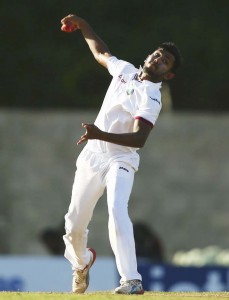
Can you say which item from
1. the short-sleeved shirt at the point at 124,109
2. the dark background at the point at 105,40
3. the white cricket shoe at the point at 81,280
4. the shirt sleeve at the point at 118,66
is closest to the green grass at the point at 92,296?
the white cricket shoe at the point at 81,280

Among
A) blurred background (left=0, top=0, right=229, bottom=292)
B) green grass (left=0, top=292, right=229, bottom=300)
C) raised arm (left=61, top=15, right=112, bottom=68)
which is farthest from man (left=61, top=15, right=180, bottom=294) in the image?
blurred background (left=0, top=0, right=229, bottom=292)

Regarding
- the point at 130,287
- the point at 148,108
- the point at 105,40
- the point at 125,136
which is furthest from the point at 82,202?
the point at 105,40

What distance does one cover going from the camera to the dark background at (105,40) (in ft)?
74.4

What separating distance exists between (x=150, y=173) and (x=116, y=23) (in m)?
3.50

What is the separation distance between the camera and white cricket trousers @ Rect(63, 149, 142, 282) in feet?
32.3

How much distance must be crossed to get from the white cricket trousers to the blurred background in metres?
8.38

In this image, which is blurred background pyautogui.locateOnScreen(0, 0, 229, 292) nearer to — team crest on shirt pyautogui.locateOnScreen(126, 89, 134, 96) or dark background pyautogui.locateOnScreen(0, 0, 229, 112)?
dark background pyautogui.locateOnScreen(0, 0, 229, 112)

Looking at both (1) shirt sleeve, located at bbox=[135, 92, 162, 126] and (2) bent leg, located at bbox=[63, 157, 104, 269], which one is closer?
(1) shirt sleeve, located at bbox=[135, 92, 162, 126]

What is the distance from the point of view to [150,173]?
21.4m

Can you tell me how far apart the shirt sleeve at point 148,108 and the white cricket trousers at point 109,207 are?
0.42m

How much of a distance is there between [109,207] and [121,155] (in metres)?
0.45

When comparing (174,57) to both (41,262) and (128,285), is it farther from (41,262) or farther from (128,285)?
(41,262)

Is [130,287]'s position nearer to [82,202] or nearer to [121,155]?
[82,202]

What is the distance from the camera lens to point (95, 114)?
2080 centimetres
